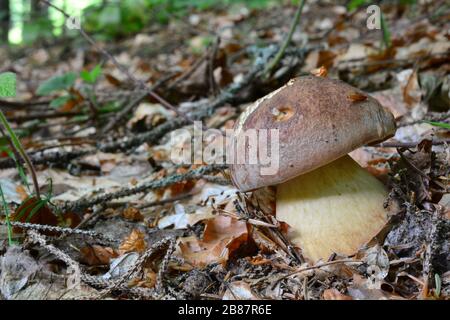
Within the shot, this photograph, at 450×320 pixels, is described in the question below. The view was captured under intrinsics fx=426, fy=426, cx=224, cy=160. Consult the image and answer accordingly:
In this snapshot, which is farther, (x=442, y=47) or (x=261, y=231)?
(x=442, y=47)

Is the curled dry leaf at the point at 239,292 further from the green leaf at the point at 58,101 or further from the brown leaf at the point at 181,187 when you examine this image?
the green leaf at the point at 58,101

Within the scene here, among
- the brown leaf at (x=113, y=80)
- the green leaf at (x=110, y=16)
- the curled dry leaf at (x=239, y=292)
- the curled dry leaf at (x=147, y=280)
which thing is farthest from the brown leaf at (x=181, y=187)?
the green leaf at (x=110, y=16)

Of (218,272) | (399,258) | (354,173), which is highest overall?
(354,173)

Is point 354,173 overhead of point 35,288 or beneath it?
overhead

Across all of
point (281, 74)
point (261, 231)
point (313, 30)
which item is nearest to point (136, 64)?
point (313, 30)
